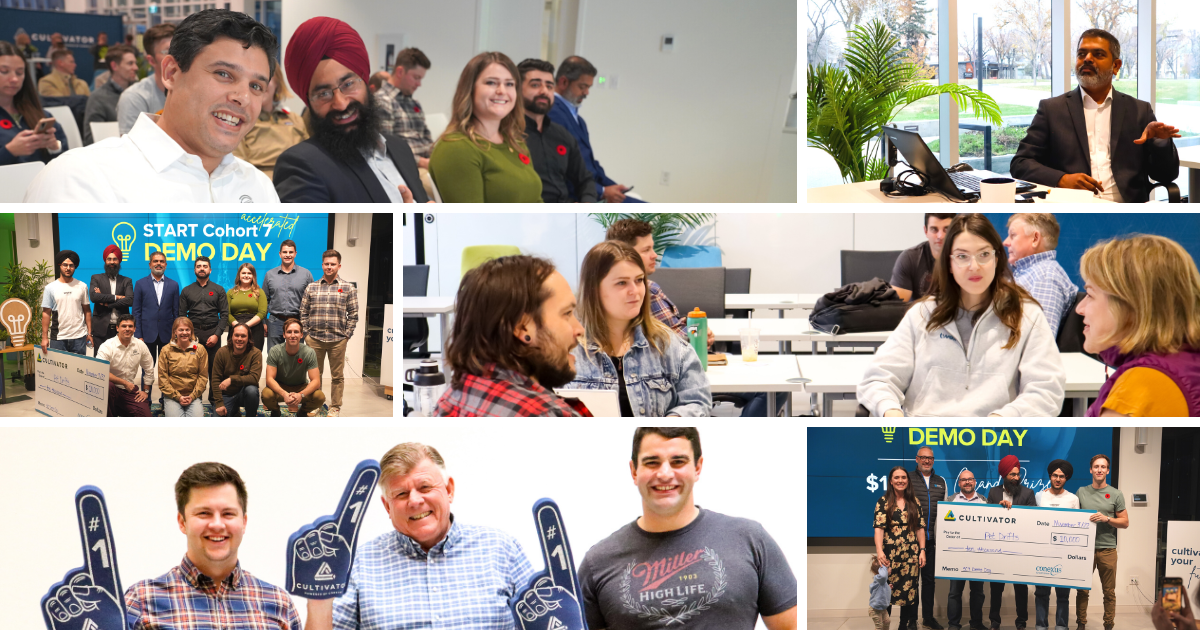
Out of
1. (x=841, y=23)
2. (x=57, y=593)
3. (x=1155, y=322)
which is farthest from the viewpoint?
(x=841, y=23)

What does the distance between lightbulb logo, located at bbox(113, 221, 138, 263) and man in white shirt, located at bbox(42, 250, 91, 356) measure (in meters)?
0.11

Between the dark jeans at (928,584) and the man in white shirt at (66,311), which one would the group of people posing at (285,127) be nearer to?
the man in white shirt at (66,311)

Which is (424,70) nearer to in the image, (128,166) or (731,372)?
(128,166)

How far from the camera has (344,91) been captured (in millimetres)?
2244

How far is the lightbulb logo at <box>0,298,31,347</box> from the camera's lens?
2.22m

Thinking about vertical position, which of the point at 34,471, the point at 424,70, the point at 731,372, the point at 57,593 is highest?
the point at 424,70

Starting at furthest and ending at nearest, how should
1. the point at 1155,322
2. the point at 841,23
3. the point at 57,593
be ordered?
the point at 841,23, the point at 57,593, the point at 1155,322

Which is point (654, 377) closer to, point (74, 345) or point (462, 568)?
point (462, 568)

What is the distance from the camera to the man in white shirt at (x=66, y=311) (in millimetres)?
2188

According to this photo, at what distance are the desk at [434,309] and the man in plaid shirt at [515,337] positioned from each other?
0.08 ft

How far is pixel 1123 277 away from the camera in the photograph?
210cm

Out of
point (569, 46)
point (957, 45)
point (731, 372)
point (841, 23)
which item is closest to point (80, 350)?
point (569, 46)

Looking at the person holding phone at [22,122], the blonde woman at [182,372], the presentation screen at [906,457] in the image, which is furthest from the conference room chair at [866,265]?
the person holding phone at [22,122]

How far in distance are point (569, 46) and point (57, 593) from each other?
1.90 meters
